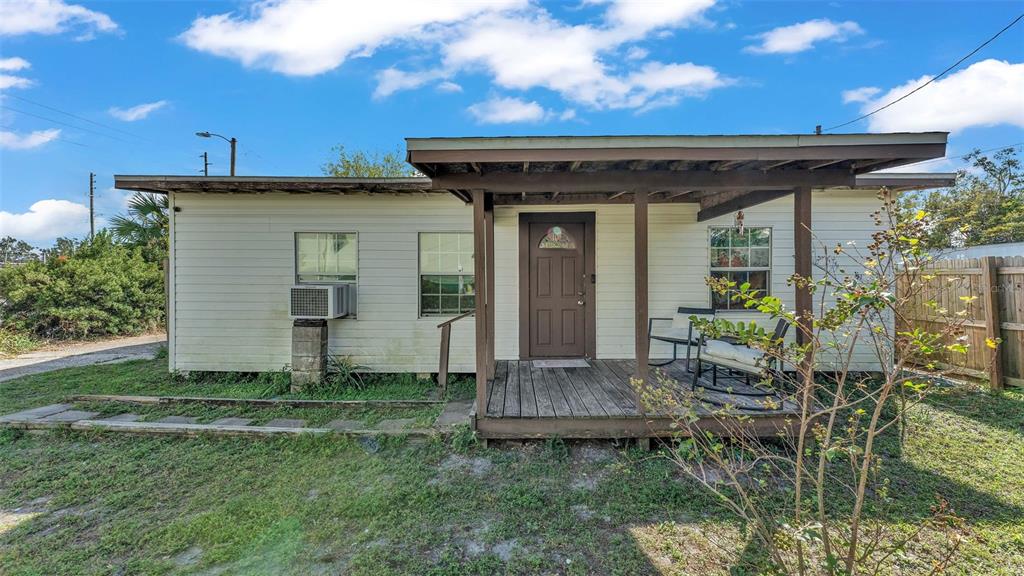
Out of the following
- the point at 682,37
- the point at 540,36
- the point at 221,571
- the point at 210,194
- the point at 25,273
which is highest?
the point at 682,37

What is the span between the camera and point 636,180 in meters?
3.53

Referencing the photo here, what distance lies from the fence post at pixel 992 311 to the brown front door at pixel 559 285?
470cm

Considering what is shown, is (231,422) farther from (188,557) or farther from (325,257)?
(325,257)

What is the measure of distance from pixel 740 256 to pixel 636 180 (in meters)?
3.05

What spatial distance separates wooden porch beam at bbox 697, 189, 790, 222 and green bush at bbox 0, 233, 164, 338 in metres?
12.4

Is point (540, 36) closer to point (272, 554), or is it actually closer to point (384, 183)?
point (384, 183)

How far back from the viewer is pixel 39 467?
10.8 ft

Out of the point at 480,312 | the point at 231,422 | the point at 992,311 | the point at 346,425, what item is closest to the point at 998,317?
the point at 992,311

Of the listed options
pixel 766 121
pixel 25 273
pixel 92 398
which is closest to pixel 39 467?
pixel 92 398

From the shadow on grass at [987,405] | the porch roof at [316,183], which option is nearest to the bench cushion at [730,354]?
the shadow on grass at [987,405]

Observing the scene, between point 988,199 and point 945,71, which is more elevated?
point 945,71

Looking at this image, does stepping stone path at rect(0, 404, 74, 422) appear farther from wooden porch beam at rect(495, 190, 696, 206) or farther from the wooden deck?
wooden porch beam at rect(495, 190, 696, 206)

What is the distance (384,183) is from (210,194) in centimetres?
255

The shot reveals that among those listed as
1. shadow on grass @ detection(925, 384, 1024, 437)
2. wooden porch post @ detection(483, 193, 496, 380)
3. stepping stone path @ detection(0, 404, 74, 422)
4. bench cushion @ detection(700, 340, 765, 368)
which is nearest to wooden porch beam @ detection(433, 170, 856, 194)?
wooden porch post @ detection(483, 193, 496, 380)
